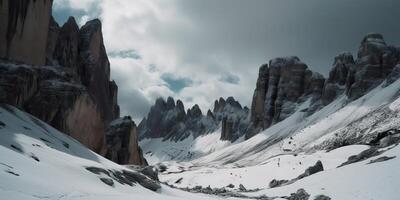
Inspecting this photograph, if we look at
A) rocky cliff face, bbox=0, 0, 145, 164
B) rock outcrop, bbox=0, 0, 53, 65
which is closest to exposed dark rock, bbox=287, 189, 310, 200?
rocky cliff face, bbox=0, 0, 145, 164

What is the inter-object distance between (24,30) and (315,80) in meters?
137

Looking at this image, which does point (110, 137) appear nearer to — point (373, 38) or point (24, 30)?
point (24, 30)

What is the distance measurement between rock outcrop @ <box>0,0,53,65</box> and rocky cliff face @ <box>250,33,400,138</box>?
3663 inches

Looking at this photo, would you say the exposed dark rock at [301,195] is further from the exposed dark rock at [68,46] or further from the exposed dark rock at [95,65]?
the exposed dark rock at [95,65]

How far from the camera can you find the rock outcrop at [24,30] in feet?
184

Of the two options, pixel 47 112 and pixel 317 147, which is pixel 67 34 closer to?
pixel 47 112

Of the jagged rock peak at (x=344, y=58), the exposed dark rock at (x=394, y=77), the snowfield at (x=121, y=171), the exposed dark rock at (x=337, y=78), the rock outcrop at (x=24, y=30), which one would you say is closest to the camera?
the snowfield at (x=121, y=171)

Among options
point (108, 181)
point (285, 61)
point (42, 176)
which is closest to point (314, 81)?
point (285, 61)

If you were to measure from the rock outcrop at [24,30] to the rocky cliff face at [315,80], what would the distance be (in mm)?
93046

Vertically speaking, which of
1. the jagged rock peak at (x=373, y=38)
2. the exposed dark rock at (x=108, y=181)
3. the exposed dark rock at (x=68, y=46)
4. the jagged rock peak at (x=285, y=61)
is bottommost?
the exposed dark rock at (x=108, y=181)

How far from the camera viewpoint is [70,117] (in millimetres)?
55625

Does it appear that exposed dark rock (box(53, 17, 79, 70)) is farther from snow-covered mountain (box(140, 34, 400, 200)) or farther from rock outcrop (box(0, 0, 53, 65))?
snow-covered mountain (box(140, 34, 400, 200))

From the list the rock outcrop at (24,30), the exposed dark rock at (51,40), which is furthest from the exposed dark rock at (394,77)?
the rock outcrop at (24,30)

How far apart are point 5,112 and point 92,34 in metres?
46.8
